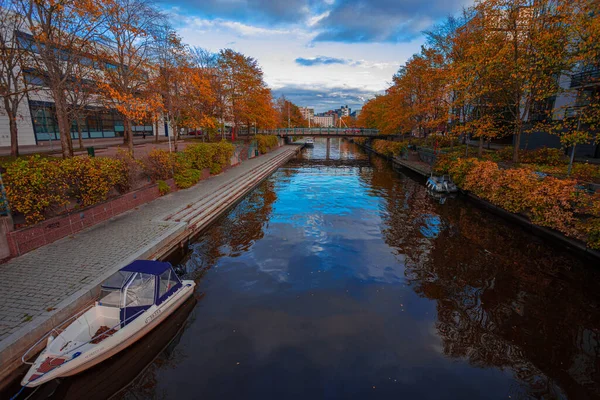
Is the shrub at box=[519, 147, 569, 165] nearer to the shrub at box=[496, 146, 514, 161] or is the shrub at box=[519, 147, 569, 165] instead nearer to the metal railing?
the shrub at box=[496, 146, 514, 161]

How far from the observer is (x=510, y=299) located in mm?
9930

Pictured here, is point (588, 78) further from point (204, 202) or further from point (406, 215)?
point (204, 202)

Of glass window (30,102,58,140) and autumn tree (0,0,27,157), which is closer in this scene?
autumn tree (0,0,27,157)

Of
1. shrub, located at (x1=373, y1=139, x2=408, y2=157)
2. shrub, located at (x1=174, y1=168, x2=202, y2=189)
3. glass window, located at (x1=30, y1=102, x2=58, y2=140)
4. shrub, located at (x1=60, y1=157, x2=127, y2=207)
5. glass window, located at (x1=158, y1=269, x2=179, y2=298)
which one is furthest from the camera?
shrub, located at (x1=373, y1=139, x2=408, y2=157)

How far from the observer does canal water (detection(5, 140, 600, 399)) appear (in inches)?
258

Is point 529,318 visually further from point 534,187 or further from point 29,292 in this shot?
point 29,292

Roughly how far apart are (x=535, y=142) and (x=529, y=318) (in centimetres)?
2958

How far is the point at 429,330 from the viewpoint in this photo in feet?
27.3

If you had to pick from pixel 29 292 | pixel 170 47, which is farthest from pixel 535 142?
pixel 29 292

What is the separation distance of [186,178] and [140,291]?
14043 millimetres

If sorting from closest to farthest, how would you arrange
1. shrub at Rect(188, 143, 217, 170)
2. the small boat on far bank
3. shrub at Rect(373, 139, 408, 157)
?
shrub at Rect(188, 143, 217, 170)
the small boat on far bank
shrub at Rect(373, 139, 408, 157)

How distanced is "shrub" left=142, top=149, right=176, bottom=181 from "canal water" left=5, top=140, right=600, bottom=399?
6303 mm

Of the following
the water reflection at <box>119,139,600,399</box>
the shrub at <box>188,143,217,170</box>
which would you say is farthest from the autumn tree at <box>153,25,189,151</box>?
the water reflection at <box>119,139,600,399</box>

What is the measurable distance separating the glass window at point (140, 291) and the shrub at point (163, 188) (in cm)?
1155
